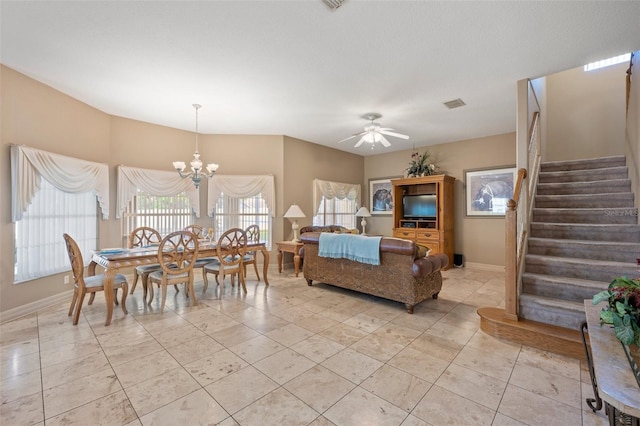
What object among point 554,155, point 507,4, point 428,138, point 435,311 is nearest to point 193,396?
point 435,311

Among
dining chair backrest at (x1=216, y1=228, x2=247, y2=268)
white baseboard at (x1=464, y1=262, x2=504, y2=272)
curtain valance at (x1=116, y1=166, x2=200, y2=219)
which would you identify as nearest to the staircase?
white baseboard at (x1=464, y1=262, x2=504, y2=272)

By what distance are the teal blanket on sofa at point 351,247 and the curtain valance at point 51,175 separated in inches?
146

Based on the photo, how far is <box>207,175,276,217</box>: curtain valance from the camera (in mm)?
5883

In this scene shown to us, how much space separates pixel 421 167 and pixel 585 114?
2955mm

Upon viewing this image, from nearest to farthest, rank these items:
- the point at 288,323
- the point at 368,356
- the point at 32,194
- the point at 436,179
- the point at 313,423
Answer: the point at 313,423, the point at 368,356, the point at 288,323, the point at 32,194, the point at 436,179

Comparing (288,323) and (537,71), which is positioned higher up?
(537,71)

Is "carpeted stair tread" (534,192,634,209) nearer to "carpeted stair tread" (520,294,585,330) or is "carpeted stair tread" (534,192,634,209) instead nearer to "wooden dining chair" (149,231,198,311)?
"carpeted stair tread" (520,294,585,330)

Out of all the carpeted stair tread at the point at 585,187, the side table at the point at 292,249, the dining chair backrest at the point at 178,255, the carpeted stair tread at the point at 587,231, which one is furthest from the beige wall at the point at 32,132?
the carpeted stair tread at the point at 585,187

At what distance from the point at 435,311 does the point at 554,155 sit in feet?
14.0

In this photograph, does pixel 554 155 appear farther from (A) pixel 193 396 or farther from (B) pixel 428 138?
(A) pixel 193 396

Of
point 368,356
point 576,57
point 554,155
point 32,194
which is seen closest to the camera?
point 368,356

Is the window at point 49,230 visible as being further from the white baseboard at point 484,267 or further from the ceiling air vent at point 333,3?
the white baseboard at point 484,267

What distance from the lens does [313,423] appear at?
1.70 metres

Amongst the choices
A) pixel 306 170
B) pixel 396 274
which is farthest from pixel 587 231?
pixel 306 170
